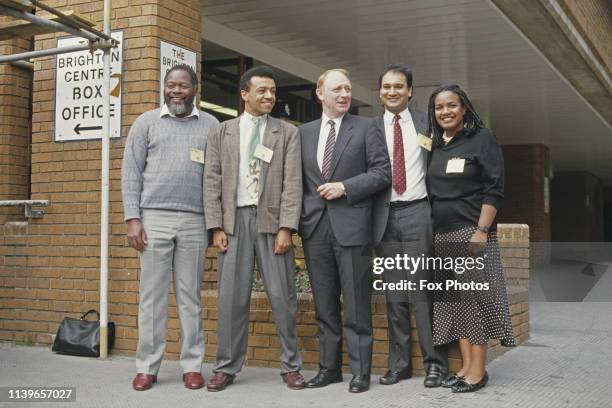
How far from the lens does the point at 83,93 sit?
581 centimetres

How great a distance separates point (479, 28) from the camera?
30.2 feet

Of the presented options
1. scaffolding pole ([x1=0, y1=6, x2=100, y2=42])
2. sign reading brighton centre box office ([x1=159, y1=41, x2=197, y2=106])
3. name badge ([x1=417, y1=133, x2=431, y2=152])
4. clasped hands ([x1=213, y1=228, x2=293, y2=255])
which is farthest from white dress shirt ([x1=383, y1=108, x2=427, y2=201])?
scaffolding pole ([x1=0, y1=6, x2=100, y2=42])

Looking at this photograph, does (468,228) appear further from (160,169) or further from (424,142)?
(160,169)

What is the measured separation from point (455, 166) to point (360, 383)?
4.77ft

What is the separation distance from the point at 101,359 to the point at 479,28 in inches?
251

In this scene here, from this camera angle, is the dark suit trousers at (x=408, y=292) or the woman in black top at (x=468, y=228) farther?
the dark suit trousers at (x=408, y=292)

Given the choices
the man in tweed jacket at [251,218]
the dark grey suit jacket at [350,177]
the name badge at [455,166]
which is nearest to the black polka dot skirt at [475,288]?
the name badge at [455,166]

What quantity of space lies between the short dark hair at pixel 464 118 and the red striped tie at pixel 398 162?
0.66ft

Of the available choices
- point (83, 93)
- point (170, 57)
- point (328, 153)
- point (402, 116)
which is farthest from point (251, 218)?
point (83, 93)

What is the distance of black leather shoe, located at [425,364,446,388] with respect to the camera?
14.7ft

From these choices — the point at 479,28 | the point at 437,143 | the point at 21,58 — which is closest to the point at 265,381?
the point at 437,143

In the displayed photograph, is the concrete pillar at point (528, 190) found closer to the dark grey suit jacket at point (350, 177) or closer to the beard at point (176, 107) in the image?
the dark grey suit jacket at point (350, 177)

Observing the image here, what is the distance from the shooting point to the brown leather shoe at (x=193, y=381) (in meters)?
4.48

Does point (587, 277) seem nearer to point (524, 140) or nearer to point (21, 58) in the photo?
point (524, 140)
